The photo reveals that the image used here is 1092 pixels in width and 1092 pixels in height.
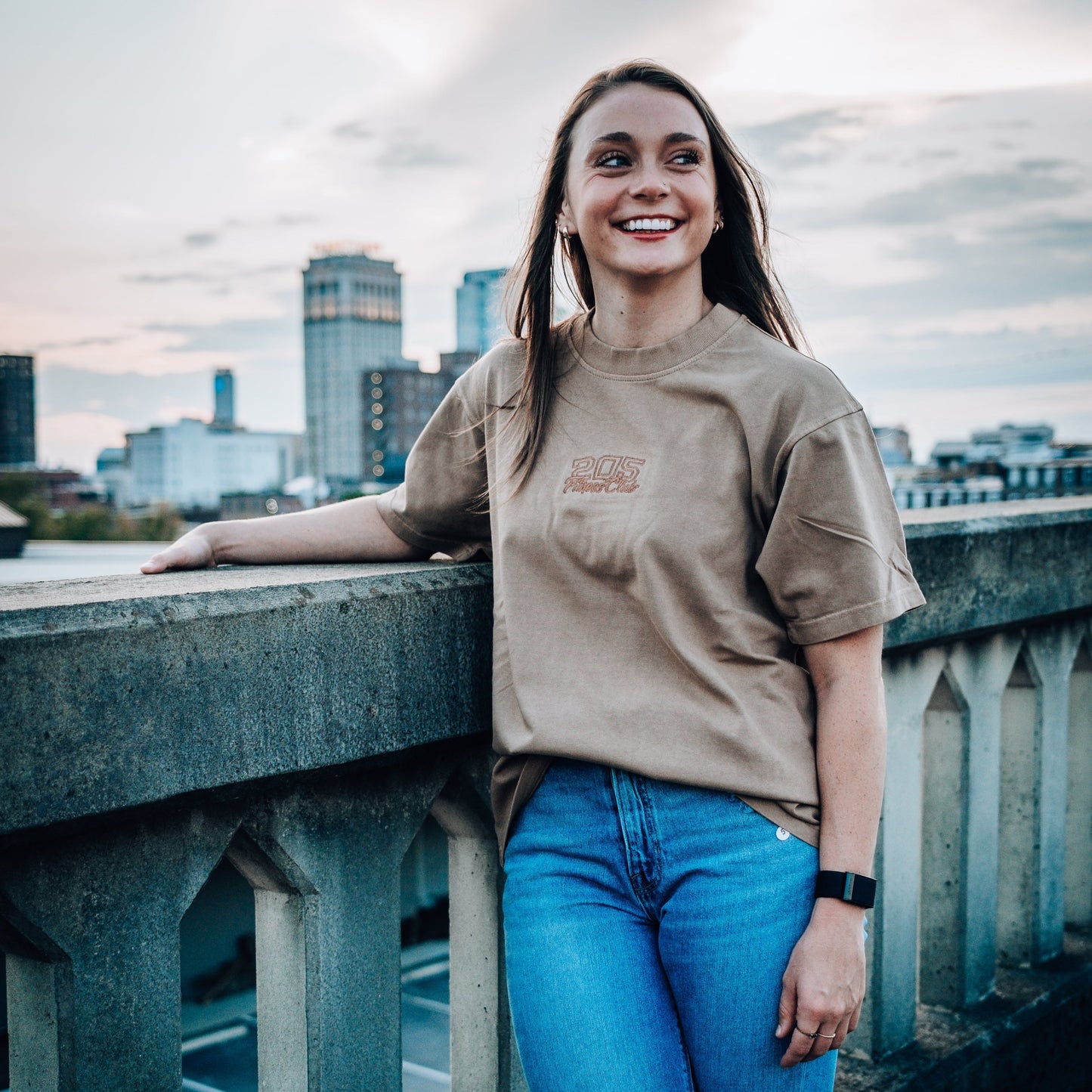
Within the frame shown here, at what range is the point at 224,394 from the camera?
195m

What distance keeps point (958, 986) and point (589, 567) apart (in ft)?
5.53

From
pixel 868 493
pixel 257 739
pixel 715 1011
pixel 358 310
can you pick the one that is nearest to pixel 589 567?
pixel 868 493

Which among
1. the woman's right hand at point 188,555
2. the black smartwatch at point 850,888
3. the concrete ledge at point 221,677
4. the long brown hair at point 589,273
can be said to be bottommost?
the black smartwatch at point 850,888

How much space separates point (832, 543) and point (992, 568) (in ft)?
3.87

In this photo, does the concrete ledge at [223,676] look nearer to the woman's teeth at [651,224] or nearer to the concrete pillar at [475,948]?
the concrete pillar at [475,948]

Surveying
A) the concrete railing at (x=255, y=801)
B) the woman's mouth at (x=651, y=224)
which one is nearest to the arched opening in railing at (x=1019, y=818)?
the concrete railing at (x=255, y=801)

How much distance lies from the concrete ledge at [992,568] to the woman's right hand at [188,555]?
1294 millimetres

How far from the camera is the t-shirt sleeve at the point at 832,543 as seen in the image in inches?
63.6

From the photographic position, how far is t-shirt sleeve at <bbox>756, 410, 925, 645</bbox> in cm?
162

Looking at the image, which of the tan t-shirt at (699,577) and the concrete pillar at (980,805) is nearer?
the tan t-shirt at (699,577)

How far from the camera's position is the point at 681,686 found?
64.7 inches

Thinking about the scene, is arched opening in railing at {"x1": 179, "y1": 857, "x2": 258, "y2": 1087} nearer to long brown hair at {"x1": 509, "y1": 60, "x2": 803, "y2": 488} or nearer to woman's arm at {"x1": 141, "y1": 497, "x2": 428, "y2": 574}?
woman's arm at {"x1": 141, "y1": 497, "x2": 428, "y2": 574}

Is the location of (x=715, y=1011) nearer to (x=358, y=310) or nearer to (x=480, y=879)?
(x=480, y=879)

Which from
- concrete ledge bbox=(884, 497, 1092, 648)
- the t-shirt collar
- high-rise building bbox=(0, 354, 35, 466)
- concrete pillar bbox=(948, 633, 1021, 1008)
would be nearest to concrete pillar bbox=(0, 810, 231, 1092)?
the t-shirt collar
